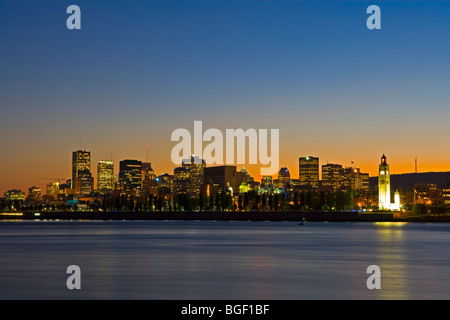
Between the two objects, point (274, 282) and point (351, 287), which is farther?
point (274, 282)

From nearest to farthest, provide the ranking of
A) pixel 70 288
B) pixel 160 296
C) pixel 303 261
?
pixel 160 296 < pixel 70 288 < pixel 303 261

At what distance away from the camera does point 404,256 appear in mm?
68812

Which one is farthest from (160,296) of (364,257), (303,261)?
(364,257)

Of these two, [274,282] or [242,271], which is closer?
[274,282]
